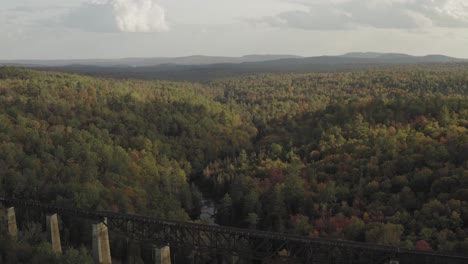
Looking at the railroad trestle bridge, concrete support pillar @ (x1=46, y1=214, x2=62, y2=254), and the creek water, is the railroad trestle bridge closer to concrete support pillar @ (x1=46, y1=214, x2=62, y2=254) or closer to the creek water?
concrete support pillar @ (x1=46, y1=214, x2=62, y2=254)

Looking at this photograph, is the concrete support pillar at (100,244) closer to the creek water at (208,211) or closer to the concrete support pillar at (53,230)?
the concrete support pillar at (53,230)

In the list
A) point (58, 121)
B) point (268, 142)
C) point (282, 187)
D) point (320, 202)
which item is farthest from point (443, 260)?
point (58, 121)

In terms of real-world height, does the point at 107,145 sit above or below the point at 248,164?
above

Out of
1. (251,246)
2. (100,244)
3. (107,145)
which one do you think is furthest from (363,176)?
(107,145)

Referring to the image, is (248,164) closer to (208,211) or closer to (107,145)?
(208,211)

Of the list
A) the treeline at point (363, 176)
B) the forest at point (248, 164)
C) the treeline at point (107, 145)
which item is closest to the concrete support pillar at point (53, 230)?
the forest at point (248, 164)

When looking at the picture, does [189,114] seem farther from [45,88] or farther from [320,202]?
[320,202]
